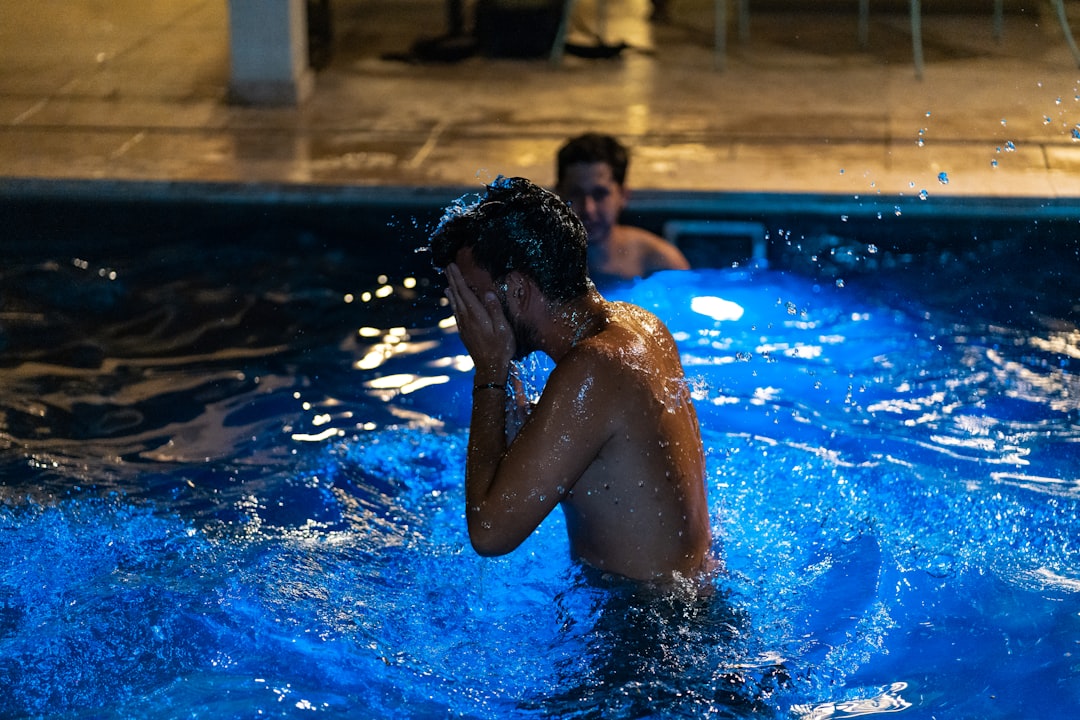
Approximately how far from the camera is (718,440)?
488 centimetres

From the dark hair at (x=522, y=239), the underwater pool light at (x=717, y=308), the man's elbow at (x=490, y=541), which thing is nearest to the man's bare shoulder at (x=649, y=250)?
the underwater pool light at (x=717, y=308)

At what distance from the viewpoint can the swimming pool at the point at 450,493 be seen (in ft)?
11.0

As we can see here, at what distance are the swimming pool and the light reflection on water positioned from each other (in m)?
0.01

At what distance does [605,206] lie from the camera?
5.36 m

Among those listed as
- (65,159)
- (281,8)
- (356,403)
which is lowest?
(356,403)

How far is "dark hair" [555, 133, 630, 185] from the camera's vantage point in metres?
5.25

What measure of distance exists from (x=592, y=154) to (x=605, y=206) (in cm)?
24

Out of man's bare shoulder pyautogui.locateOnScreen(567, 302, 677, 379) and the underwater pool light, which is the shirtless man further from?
man's bare shoulder pyautogui.locateOnScreen(567, 302, 677, 379)

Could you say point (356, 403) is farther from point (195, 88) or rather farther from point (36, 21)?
point (36, 21)

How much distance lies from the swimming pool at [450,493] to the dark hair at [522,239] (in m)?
0.81

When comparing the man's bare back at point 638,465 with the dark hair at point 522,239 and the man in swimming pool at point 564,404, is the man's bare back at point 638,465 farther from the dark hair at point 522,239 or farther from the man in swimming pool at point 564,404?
the dark hair at point 522,239

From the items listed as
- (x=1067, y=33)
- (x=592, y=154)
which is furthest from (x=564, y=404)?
(x=1067, y=33)

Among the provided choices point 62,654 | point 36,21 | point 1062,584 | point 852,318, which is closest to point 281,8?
point 36,21

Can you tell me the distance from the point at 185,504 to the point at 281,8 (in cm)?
472
